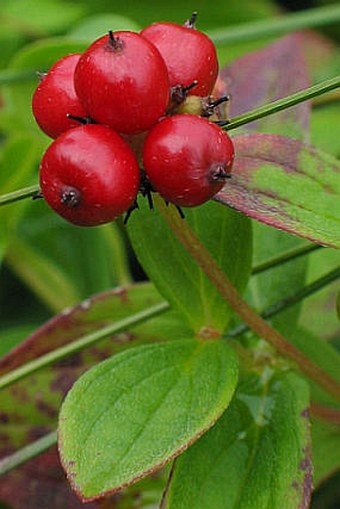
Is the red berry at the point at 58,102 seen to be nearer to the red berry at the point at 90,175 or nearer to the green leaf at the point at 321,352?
the red berry at the point at 90,175

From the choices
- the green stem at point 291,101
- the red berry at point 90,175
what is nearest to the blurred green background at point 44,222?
the green stem at point 291,101

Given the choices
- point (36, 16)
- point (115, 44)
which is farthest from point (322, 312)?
point (36, 16)

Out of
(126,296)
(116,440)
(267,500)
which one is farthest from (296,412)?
(126,296)

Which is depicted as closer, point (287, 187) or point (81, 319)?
point (287, 187)

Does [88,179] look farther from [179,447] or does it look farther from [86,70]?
[179,447]

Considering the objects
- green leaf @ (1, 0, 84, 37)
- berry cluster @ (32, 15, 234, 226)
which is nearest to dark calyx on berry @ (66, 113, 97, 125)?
berry cluster @ (32, 15, 234, 226)

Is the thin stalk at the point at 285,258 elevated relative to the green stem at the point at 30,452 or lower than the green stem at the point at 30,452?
elevated

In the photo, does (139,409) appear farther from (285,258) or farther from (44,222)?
(44,222)
